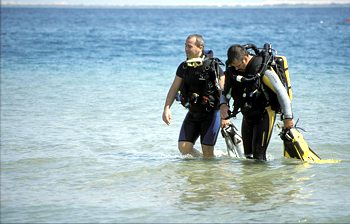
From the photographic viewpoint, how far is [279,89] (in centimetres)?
735

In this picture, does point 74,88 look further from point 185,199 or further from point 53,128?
point 185,199

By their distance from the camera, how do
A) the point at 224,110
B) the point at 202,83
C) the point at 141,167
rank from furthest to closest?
the point at 141,167, the point at 202,83, the point at 224,110

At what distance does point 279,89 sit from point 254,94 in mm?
308

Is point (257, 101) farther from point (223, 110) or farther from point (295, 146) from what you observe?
point (295, 146)

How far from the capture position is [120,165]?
8.40 meters

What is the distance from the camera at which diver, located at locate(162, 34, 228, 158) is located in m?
7.84

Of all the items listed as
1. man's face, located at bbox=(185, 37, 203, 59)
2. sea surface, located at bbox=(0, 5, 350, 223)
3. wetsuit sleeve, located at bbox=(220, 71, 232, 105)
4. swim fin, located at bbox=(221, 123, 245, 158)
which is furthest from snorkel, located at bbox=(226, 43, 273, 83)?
sea surface, located at bbox=(0, 5, 350, 223)

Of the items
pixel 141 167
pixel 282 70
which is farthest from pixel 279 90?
pixel 141 167

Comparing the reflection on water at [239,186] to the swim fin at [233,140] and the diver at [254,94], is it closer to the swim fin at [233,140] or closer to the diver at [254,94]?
the swim fin at [233,140]

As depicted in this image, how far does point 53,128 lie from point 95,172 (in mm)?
3342

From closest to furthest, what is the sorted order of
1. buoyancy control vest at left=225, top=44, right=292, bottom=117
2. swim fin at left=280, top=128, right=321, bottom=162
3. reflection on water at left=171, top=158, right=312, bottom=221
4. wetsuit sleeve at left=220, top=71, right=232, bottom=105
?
1. reflection on water at left=171, top=158, right=312, bottom=221
2. buoyancy control vest at left=225, top=44, right=292, bottom=117
3. wetsuit sleeve at left=220, top=71, right=232, bottom=105
4. swim fin at left=280, top=128, right=321, bottom=162

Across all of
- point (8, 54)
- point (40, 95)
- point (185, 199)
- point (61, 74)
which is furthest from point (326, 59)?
point (185, 199)

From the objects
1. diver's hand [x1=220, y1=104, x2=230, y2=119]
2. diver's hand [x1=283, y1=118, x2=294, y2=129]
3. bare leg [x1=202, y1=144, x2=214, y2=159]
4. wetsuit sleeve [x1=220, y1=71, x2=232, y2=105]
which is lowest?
bare leg [x1=202, y1=144, x2=214, y2=159]

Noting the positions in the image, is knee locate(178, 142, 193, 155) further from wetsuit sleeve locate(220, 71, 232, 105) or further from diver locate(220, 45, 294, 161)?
wetsuit sleeve locate(220, 71, 232, 105)
